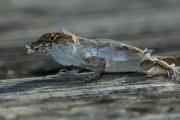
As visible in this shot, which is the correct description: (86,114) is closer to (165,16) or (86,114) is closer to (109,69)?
(109,69)

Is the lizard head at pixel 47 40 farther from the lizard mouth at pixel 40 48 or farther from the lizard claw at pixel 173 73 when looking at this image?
the lizard claw at pixel 173 73

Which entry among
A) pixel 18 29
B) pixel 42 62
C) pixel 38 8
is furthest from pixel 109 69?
pixel 38 8

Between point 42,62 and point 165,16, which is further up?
point 165,16

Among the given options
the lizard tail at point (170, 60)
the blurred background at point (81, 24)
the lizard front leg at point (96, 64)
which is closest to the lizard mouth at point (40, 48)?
the lizard front leg at point (96, 64)

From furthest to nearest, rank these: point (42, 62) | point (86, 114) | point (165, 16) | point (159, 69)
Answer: point (165, 16) → point (42, 62) → point (159, 69) → point (86, 114)

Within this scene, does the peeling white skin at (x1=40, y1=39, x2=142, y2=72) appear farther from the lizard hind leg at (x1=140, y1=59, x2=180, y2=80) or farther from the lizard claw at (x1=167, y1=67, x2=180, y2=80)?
the lizard claw at (x1=167, y1=67, x2=180, y2=80)

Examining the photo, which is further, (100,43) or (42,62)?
(42,62)

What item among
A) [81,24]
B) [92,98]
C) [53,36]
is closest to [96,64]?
[53,36]
